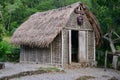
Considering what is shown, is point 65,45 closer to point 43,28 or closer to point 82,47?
point 82,47

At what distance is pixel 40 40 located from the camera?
18375 millimetres

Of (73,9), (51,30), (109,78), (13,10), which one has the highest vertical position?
(13,10)

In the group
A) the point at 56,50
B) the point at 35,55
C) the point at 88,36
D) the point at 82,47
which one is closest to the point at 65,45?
the point at 56,50

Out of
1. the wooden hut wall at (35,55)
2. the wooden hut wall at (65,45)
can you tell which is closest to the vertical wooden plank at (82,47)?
the wooden hut wall at (65,45)

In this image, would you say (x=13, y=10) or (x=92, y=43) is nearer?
(x=92, y=43)

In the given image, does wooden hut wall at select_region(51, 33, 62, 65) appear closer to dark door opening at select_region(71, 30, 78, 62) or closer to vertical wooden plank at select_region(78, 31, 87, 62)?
vertical wooden plank at select_region(78, 31, 87, 62)

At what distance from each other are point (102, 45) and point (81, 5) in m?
4.54

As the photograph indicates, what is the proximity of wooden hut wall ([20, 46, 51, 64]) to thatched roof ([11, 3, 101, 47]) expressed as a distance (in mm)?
1033

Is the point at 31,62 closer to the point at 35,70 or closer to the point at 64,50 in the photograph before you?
the point at 64,50

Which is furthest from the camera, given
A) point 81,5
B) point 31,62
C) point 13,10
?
point 13,10

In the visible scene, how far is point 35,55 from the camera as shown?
2078cm

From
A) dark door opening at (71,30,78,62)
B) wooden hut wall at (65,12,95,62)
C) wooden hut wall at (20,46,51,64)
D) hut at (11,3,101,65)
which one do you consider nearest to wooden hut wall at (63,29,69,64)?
hut at (11,3,101,65)

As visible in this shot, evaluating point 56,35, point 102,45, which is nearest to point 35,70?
point 56,35

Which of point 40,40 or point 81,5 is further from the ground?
point 81,5
